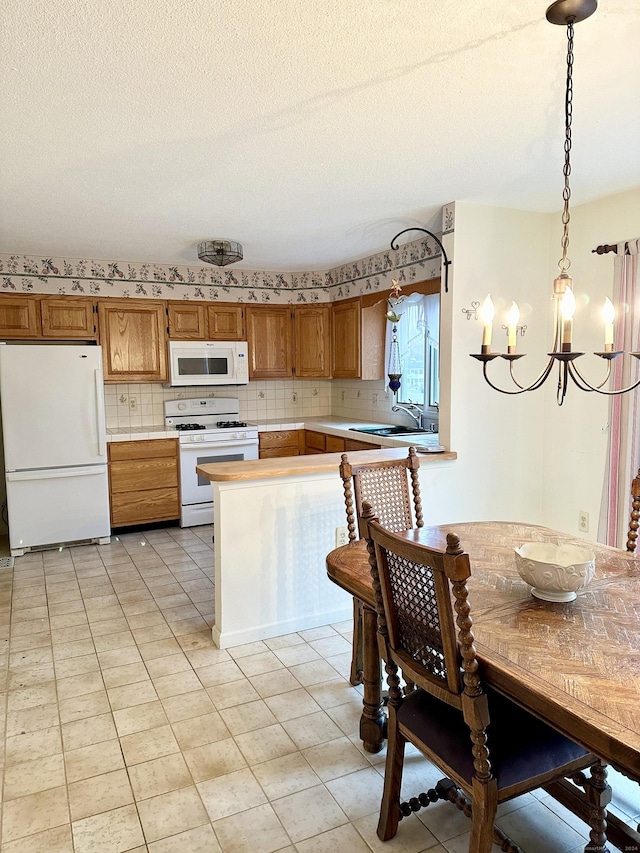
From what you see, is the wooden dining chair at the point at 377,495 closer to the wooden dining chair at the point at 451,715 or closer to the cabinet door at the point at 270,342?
the wooden dining chair at the point at 451,715

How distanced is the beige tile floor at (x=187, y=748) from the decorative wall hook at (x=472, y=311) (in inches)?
75.4

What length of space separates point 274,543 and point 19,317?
3048 mm

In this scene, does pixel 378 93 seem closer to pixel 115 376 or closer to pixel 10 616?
pixel 10 616

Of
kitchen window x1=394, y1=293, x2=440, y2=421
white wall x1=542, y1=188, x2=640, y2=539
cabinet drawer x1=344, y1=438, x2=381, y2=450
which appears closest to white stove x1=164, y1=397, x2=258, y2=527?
cabinet drawer x1=344, y1=438, x2=381, y2=450

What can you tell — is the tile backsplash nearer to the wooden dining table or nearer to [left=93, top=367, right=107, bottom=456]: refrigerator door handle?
[left=93, top=367, right=107, bottom=456]: refrigerator door handle

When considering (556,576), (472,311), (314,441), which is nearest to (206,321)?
(314,441)

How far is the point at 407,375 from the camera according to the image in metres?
4.96

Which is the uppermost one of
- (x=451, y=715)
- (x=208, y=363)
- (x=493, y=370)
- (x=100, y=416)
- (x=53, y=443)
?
(x=208, y=363)

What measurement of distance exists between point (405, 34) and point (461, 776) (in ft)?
6.36

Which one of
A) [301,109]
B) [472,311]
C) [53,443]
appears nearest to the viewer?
[301,109]

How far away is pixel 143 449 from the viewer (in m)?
4.83

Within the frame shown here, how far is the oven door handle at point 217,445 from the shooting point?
494cm

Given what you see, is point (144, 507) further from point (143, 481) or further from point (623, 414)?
point (623, 414)

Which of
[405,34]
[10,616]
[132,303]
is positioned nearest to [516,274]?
[405,34]
